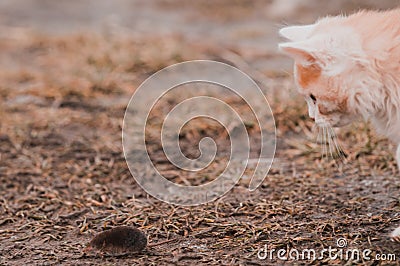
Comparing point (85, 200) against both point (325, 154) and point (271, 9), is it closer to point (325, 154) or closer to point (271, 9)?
point (325, 154)

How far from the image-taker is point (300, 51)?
2139 millimetres

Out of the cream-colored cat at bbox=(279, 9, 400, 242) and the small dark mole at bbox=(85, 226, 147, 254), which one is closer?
the cream-colored cat at bbox=(279, 9, 400, 242)

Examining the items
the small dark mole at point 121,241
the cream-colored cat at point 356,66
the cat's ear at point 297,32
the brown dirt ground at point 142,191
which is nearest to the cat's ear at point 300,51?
the cream-colored cat at point 356,66

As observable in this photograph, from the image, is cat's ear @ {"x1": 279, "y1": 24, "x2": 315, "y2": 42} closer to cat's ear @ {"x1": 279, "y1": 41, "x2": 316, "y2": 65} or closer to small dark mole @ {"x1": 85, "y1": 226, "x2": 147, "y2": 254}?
cat's ear @ {"x1": 279, "y1": 41, "x2": 316, "y2": 65}

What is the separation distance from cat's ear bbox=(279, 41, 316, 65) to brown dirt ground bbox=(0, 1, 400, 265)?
60 cm

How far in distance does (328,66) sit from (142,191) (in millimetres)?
1110

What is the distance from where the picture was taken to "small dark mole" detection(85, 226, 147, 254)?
2.26 meters

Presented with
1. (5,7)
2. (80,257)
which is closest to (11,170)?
(80,257)

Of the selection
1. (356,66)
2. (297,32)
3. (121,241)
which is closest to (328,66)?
(356,66)

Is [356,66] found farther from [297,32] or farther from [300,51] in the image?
[297,32]

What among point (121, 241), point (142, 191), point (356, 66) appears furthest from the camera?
point (142, 191)

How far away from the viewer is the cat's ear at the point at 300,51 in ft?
6.98

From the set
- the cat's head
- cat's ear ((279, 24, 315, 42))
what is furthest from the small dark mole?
cat's ear ((279, 24, 315, 42))

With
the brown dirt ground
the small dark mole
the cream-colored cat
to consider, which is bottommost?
the small dark mole
